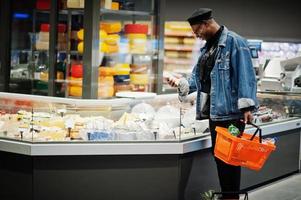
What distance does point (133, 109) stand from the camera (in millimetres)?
5109

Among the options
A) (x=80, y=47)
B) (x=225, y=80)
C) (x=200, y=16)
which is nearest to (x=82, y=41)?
(x=80, y=47)

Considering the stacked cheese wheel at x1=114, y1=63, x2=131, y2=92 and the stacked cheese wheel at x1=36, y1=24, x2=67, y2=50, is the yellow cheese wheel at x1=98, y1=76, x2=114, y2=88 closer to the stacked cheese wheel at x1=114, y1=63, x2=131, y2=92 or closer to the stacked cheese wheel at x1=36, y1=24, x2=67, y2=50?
the stacked cheese wheel at x1=114, y1=63, x2=131, y2=92

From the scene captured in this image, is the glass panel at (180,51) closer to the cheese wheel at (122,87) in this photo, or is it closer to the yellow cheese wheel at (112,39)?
the cheese wheel at (122,87)

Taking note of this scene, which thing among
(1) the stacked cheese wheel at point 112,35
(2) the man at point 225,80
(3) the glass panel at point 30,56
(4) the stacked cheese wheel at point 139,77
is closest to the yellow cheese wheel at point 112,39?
(1) the stacked cheese wheel at point 112,35

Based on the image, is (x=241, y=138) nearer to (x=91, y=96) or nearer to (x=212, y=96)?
(x=212, y=96)

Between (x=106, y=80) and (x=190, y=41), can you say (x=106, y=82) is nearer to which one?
(x=106, y=80)

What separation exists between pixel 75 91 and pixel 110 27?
791mm

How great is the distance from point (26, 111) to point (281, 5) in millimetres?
5239

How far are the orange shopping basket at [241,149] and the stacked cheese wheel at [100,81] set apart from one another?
2301 millimetres

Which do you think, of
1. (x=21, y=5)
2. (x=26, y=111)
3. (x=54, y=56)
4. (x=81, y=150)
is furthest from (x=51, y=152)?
(x=21, y=5)

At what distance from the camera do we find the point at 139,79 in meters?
6.61

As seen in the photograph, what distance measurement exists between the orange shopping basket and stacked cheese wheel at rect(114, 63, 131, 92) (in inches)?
98.2

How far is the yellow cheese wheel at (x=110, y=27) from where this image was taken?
6074mm

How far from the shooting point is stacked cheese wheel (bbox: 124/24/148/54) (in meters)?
6.49
